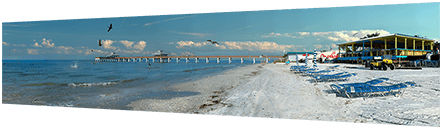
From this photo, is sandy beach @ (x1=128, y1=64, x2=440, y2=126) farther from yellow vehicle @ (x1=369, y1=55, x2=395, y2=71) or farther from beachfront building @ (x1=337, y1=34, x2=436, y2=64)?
beachfront building @ (x1=337, y1=34, x2=436, y2=64)

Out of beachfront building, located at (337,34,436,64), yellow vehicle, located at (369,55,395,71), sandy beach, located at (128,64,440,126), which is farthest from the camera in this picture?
yellow vehicle, located at (369,55,395,71)

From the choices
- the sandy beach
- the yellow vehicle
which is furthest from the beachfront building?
the sandy beach

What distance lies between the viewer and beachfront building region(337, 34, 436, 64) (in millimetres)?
5859

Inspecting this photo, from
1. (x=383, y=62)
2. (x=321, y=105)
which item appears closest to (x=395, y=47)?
(x=383, y=62)

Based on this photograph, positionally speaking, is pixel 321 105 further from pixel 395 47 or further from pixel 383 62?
pixel 383 62

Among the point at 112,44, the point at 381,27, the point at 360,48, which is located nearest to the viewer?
the point at 381,27

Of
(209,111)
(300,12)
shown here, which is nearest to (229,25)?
(300,12)

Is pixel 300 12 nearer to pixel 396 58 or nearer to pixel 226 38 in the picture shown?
pixel 226 38

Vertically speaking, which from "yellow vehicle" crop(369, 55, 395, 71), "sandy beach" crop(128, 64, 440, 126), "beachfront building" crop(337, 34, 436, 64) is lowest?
"sandy beach" crop(128, 64, 440, 126)

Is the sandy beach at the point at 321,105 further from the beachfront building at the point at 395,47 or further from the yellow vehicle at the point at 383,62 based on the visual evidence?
the beachfront building at the point at 395,47

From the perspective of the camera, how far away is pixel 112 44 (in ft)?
32.1

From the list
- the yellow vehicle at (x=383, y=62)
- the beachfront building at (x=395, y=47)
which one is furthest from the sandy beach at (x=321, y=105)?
the beachfront building at (x=395, y=47)

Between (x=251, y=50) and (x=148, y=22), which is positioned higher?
(x=148, y=22)

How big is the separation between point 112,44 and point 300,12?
759 centimetres
